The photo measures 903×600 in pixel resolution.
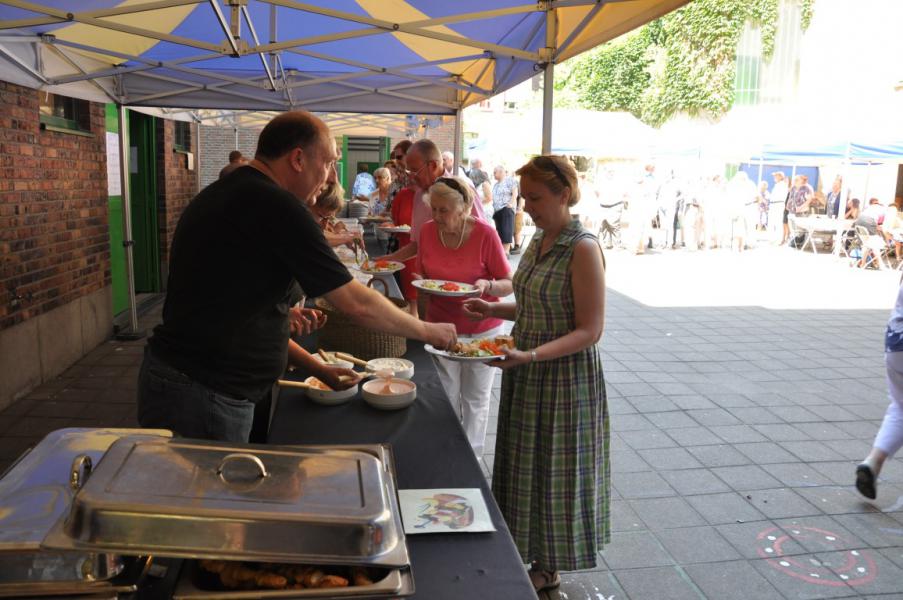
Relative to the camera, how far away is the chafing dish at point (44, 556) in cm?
117

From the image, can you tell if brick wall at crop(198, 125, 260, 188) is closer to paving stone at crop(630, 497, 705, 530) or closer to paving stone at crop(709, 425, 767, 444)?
paving stone at crop(709, 425, 767, 444)

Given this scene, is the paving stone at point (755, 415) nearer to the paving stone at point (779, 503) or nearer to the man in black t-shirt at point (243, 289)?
the paving stone at point (779, 503)

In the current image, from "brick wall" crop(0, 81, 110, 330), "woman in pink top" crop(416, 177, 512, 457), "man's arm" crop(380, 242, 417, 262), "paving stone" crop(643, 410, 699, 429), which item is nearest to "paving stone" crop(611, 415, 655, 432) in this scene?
"paving stone" crop(643, 410, 699, 429)

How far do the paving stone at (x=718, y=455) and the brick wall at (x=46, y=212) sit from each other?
5171 mm

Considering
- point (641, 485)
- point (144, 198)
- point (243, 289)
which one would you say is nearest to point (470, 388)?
point (641, 485)

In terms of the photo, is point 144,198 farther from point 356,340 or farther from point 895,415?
point 895,415

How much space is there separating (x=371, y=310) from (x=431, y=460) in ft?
1.66

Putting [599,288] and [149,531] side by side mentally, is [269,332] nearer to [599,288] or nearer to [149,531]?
[149,531]

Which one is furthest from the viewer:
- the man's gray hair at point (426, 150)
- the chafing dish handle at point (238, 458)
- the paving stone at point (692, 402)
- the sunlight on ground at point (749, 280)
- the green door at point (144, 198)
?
the sunlight on ground at point (749, 280)

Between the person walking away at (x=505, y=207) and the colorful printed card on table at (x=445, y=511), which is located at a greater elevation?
the person walking away at (x=505, y=207)

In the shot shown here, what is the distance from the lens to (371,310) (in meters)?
2.14

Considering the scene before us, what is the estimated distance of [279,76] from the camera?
7.31m

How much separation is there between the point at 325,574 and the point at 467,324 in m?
2.72

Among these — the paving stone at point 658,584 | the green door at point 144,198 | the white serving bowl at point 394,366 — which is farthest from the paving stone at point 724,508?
the green door at point 144,198
